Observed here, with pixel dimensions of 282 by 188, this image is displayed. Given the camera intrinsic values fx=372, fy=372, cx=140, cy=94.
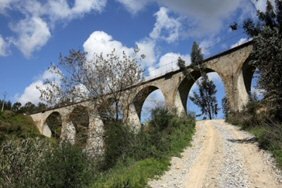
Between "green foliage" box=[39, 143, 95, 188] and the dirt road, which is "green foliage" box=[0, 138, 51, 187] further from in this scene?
the dirt road

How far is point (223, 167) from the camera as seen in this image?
10578mm

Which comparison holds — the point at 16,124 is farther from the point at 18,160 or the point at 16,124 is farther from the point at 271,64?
the point at 271,64

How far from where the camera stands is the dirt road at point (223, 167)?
8977mm

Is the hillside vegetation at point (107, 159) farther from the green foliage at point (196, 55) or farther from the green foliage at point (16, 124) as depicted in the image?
the green foliage at point (16, 124)

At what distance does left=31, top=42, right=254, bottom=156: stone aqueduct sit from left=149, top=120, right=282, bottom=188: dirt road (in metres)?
3.87

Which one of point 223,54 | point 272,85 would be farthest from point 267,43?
point 223,54

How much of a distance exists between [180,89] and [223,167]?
23.6 metres

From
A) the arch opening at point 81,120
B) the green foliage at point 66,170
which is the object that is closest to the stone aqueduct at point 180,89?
the arch opening at point 81,120

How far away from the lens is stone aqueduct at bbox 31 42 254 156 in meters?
18.1

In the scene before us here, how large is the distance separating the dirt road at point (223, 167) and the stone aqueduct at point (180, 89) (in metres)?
3.87

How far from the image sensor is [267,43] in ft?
47.3

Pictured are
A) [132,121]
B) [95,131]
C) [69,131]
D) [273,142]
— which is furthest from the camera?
[69,131]

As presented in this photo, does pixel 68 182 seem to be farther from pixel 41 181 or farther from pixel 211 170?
pixel 211 170

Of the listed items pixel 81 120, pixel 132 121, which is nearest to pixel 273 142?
pixel 132 121
